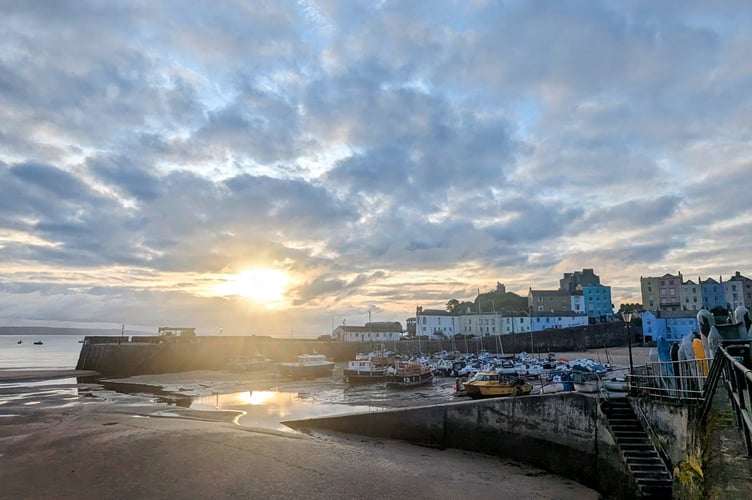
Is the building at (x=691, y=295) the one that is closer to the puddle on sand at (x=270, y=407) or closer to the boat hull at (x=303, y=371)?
the boat hull at (x=303, y=371)

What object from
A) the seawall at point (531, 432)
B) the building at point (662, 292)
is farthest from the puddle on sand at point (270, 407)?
the building at point (662, 292)

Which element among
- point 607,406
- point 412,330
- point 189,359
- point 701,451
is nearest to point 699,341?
point 607,406

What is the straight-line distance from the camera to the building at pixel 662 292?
397 ft

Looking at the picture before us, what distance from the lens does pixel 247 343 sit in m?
86.1

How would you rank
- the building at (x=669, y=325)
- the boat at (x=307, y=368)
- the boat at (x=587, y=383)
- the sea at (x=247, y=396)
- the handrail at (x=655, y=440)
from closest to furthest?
the handrail at (x=655, y=440) → the boat at (x=587, y=383) → the sea at (x=247, y=396) → the boat at (x=307, y=368) → the building at (x=669, y=325)

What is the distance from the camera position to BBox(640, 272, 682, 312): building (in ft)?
397

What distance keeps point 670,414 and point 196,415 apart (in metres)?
25.5

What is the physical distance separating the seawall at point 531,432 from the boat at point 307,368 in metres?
38.0

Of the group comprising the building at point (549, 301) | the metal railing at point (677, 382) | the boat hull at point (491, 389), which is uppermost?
the building at point (549, 301)

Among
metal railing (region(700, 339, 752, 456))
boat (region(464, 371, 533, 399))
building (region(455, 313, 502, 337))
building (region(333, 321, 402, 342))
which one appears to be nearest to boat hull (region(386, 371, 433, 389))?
boat (region(464, 371, 533, 399))

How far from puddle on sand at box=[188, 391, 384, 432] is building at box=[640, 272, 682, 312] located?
112318mm

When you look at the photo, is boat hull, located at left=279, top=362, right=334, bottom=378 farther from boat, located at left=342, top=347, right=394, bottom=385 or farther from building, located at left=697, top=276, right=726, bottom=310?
building, located at left=697, top=276, right=726, bottom=310

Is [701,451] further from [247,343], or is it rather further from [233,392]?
[247,343]

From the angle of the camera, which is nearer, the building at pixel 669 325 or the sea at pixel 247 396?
the sea at pixel 247 396
